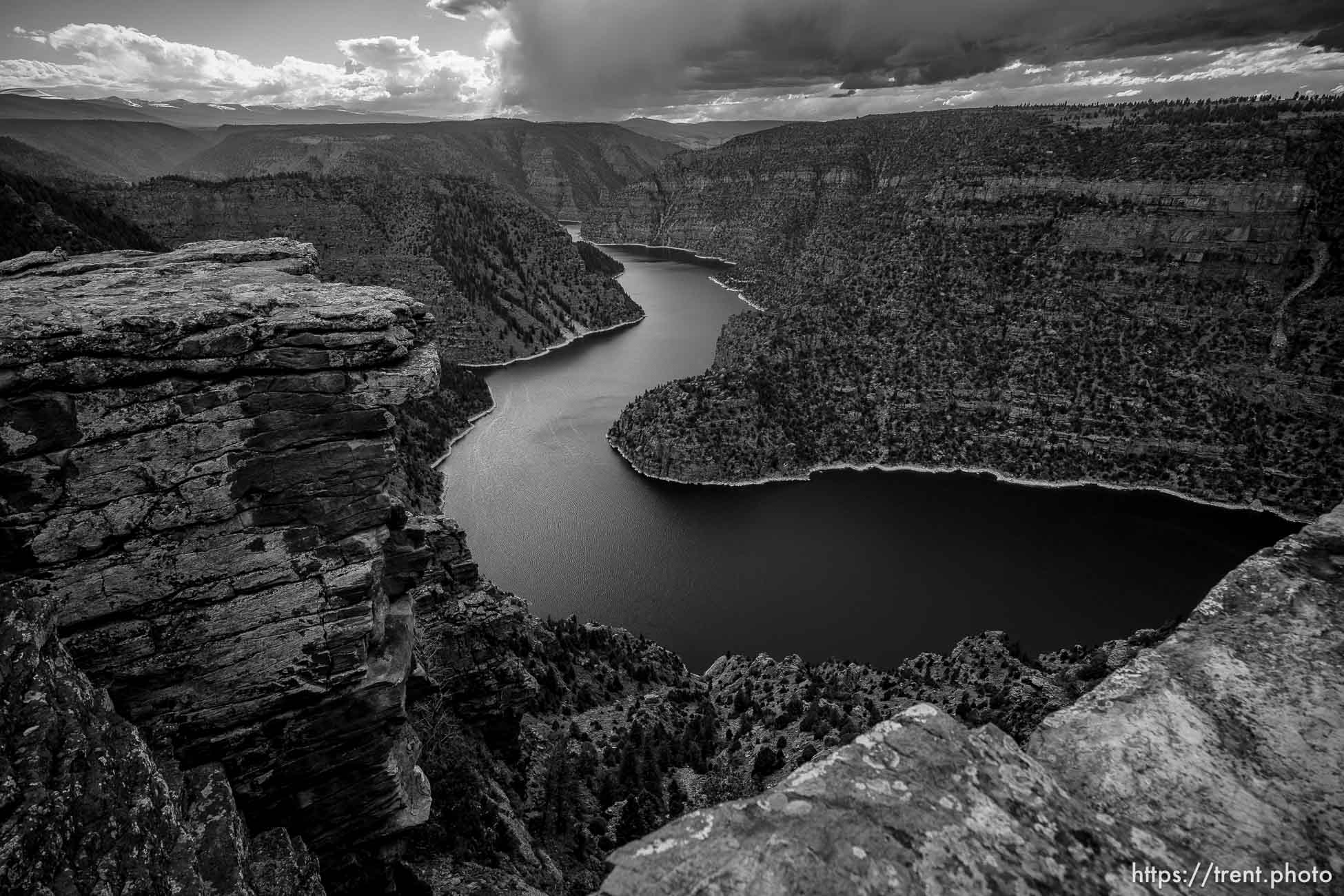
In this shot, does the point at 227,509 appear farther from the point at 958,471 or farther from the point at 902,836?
the point at 958,471

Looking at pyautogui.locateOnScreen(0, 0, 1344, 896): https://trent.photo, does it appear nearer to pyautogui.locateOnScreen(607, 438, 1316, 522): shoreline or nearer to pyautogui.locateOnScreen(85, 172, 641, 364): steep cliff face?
pyautogui.locateOnScreen(607, 438, 1316, 522): shoreline

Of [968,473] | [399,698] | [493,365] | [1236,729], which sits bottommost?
[968,473]

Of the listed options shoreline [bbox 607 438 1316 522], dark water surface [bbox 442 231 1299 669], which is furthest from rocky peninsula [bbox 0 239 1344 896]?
shoreline [bbox 607 438 1316 522]

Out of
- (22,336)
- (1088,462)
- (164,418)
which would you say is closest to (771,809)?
(164,418)

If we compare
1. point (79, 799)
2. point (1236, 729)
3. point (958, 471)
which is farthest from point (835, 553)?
point (79, 799)

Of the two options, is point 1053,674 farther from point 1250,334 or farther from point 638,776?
point 1250,334
